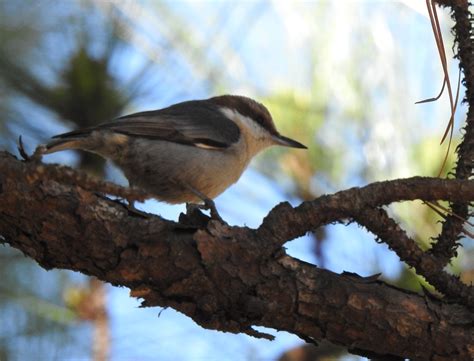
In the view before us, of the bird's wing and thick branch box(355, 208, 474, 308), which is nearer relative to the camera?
thick branch box(355, 208, 474, 308)

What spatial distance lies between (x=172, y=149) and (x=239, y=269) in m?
1.09

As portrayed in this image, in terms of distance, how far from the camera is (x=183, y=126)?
9.31 feet

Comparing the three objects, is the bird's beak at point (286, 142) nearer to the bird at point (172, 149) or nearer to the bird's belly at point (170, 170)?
the bird at point (172, 149)

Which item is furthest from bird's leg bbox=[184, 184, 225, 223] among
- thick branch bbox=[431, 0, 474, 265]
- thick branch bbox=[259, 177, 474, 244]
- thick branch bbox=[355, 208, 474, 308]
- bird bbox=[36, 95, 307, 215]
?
thick branch bbox=[431, 0, 474, 265]

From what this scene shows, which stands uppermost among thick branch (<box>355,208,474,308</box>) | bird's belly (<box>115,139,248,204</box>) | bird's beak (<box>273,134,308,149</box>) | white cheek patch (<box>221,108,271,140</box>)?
white cheek patch (<box>221,108,271,140</box>)

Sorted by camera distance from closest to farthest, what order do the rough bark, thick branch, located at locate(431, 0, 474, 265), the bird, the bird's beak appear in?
the rough bark → thick branch, located at locate(431, 0, 474, 265) → the bird → the bird's beak

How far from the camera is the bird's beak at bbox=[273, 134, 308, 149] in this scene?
3.02 meters

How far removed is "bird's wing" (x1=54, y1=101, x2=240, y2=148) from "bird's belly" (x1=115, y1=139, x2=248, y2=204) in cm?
5

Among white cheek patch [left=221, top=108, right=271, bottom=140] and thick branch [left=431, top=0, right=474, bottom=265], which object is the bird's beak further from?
thick branch [left=431, top=0, right=474, bottom=265]

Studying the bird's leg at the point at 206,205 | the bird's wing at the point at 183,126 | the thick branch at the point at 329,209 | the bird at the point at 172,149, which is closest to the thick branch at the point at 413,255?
the thick branch at the point at 329,209

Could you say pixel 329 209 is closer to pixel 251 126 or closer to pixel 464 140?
pixel 464 140

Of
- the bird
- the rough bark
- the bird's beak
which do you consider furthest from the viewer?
the bird's beak

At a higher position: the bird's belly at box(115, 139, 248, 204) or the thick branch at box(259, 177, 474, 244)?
the bird's belly at box(115, 139, 248, 204)

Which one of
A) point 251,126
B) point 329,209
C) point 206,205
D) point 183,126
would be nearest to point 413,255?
point 329,209
